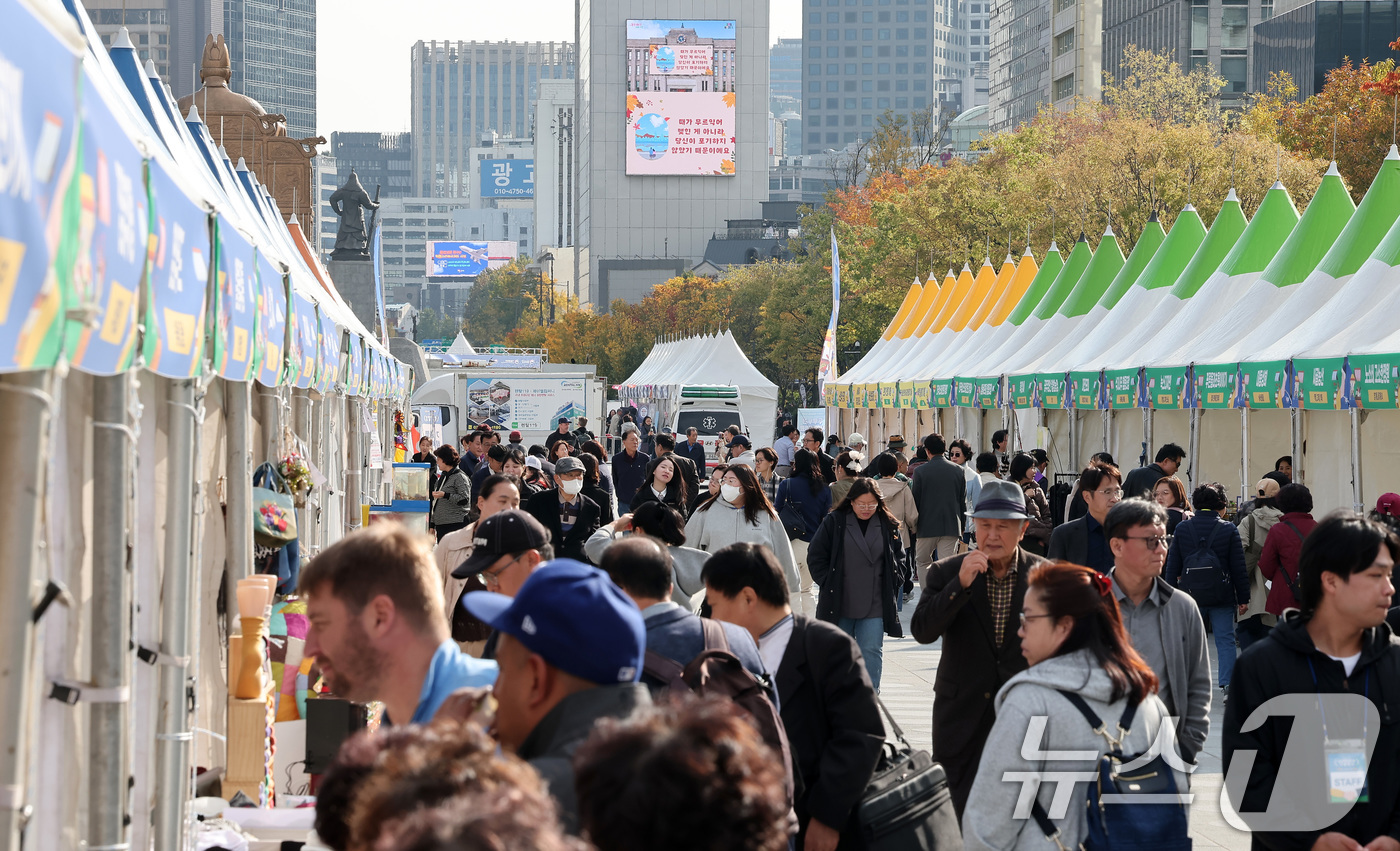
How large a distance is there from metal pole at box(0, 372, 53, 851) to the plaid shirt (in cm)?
372

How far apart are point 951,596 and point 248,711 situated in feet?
8.72

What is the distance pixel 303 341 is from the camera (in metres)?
8.16

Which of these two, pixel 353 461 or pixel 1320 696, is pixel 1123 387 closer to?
pixel 353 461

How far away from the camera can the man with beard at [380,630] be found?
3096mm

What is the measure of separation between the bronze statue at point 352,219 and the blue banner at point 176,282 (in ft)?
83.8

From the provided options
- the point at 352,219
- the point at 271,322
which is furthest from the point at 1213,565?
the point at 352,219

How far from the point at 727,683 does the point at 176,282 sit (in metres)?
1.87

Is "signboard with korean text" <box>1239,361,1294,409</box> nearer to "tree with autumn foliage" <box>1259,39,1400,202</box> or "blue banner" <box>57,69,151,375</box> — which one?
"blue banner" <box>57,69,151,375</box>

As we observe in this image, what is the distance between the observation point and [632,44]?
140375 mm

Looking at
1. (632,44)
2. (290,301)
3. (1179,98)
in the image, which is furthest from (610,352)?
(290,301)

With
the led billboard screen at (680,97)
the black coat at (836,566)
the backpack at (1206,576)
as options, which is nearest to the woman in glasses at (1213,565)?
the backpack at (1206,576)

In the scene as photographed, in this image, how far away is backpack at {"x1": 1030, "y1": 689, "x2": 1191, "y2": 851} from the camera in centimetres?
393

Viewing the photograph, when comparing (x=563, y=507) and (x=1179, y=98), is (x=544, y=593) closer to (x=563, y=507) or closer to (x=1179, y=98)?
(x=563, y=507)

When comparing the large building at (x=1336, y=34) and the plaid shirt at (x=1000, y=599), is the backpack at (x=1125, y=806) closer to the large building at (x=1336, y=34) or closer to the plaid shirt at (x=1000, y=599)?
the plaid shirt at (x=1000, y=599)
